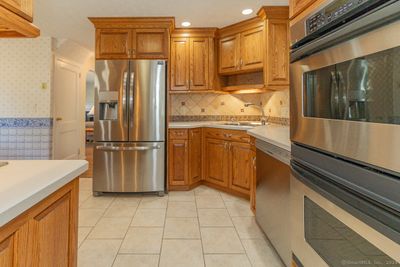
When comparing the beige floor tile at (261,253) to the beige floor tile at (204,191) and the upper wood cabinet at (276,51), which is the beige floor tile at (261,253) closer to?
the beige floor tile at (204,191)

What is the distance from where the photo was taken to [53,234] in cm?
92

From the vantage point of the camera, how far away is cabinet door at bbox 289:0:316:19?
3.70 feet

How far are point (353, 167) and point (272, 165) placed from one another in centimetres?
108

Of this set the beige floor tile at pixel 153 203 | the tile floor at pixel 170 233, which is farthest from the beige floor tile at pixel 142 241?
the beige floor tile at pixel 153 203

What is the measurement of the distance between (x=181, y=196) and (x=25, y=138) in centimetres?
285

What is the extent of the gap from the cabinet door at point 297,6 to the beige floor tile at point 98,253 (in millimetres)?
1964

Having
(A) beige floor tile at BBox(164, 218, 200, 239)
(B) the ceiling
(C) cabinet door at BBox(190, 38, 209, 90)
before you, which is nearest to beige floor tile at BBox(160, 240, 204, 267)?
(A) beige floor tile at BBox(164, 218, 200, 239)

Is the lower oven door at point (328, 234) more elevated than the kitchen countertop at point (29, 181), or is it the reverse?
the kitchen countertop at point (29, 181)

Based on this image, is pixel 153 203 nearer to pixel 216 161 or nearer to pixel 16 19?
pixel 216 161

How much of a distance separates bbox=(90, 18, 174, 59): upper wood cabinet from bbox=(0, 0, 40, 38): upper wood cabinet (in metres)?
2.44

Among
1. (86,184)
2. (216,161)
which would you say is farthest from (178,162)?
(86,184)

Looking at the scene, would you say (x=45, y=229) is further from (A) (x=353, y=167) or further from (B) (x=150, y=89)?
(B) (x=150, y=89)

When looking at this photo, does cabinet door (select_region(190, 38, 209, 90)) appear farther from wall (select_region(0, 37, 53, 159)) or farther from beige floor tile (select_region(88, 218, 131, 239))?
wall (select_region(0, 37, 53, 159))

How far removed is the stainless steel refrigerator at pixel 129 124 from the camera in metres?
3.23
